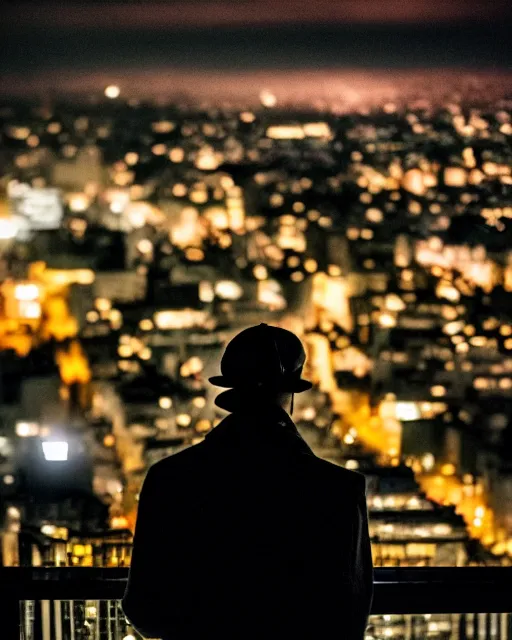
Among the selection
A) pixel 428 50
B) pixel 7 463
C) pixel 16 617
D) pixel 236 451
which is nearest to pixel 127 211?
pixel 7 463

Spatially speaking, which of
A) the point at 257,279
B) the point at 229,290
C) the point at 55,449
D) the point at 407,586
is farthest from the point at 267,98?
the point at 407,586

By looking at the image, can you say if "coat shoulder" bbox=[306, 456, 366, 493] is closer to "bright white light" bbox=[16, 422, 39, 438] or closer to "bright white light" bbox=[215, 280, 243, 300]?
"bright white light" bbox=[215, 280, 243, 300]

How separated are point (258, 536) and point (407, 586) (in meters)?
0.68

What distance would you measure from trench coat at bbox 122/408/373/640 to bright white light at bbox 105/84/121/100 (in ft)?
14.4

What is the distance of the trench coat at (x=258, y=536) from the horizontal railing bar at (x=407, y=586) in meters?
0.52

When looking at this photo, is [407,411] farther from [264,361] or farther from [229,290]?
[264,361]

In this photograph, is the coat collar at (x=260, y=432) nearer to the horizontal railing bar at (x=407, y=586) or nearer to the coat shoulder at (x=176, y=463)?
the coat shoulder at (x=176, y=463)

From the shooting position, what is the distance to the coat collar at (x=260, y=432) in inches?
41.4

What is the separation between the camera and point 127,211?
5602 millimetres

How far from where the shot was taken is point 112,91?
16.7 ft

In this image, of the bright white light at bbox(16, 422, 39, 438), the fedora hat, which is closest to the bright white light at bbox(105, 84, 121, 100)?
the bright white light at bbox(16, 422, 39, 438)

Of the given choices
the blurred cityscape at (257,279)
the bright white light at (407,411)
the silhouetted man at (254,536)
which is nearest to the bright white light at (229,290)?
the blurred cityscape at (257,279)

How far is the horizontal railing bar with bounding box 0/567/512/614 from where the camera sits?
155cm

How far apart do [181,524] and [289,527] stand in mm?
165
